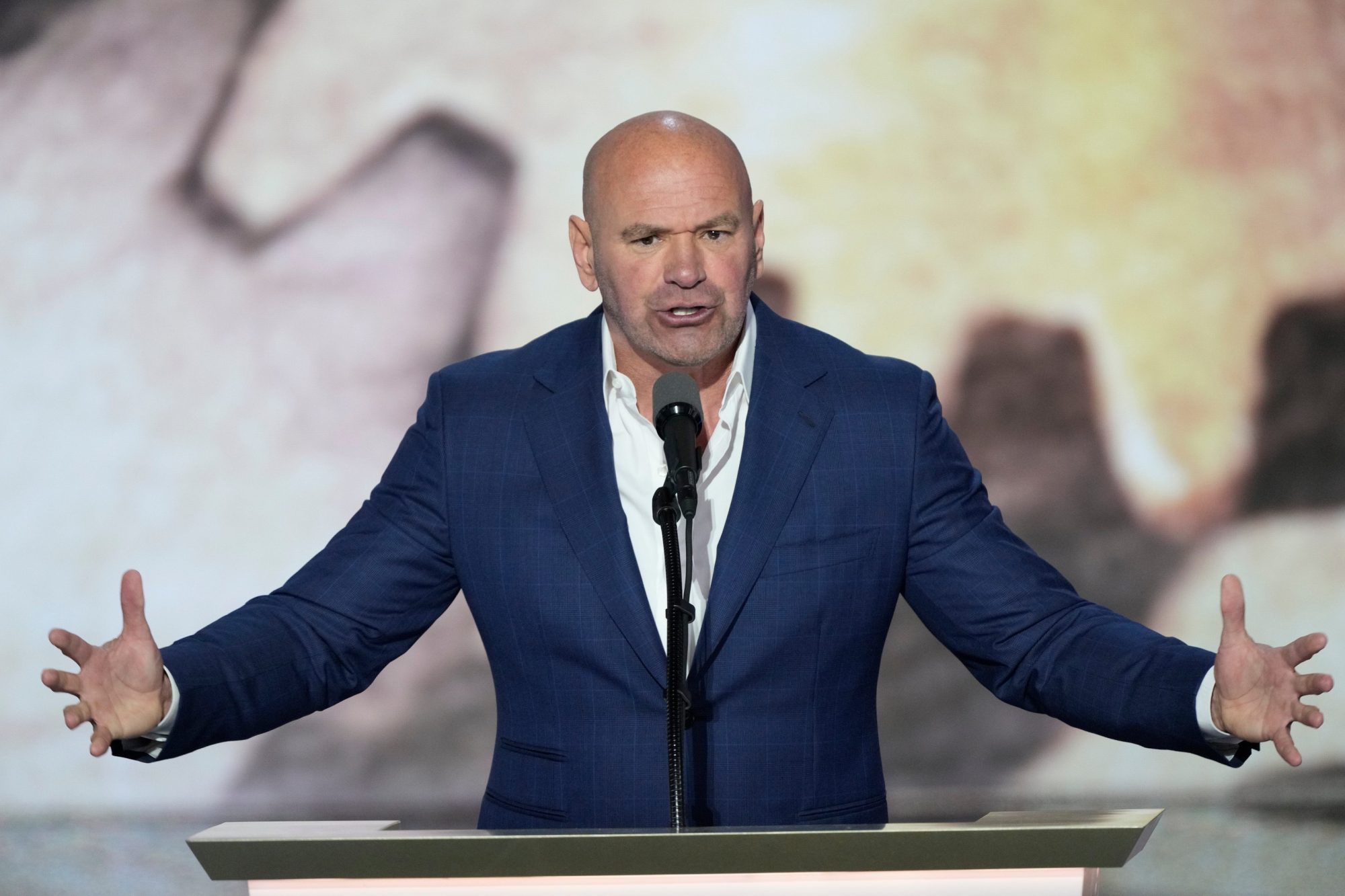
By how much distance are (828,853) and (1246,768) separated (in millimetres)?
3561

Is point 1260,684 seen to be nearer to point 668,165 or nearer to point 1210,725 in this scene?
point 1210,725

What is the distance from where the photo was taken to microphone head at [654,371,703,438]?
58.2 inches

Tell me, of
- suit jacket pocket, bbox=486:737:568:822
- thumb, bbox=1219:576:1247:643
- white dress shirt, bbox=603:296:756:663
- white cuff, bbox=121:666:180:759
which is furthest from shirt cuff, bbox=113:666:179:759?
thumb, bbox=1219:576:1247:643

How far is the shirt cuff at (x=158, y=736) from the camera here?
1.54m

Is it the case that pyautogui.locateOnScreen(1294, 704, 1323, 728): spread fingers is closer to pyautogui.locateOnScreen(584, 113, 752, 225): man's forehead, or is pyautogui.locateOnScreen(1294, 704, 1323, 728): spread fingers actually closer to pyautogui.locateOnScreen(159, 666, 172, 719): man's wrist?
pyautogui.locateOnScreen(584, 113, 752, 225): man's forehead

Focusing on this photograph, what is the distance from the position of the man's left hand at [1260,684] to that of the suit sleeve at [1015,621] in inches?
5.1

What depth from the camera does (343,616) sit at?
1892 millimetres

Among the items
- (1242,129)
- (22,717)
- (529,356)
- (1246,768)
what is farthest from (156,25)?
(1246,768)

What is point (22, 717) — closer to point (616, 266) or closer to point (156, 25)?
point (156, 25)

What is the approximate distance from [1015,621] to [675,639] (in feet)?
2.02

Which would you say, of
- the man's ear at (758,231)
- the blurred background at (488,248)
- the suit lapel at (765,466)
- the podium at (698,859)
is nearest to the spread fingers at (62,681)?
the podium at (698,859)

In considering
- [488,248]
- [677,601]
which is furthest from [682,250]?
[488,248]

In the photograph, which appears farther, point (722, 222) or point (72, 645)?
point (722, 222)

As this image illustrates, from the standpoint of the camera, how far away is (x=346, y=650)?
1883 millimetres
